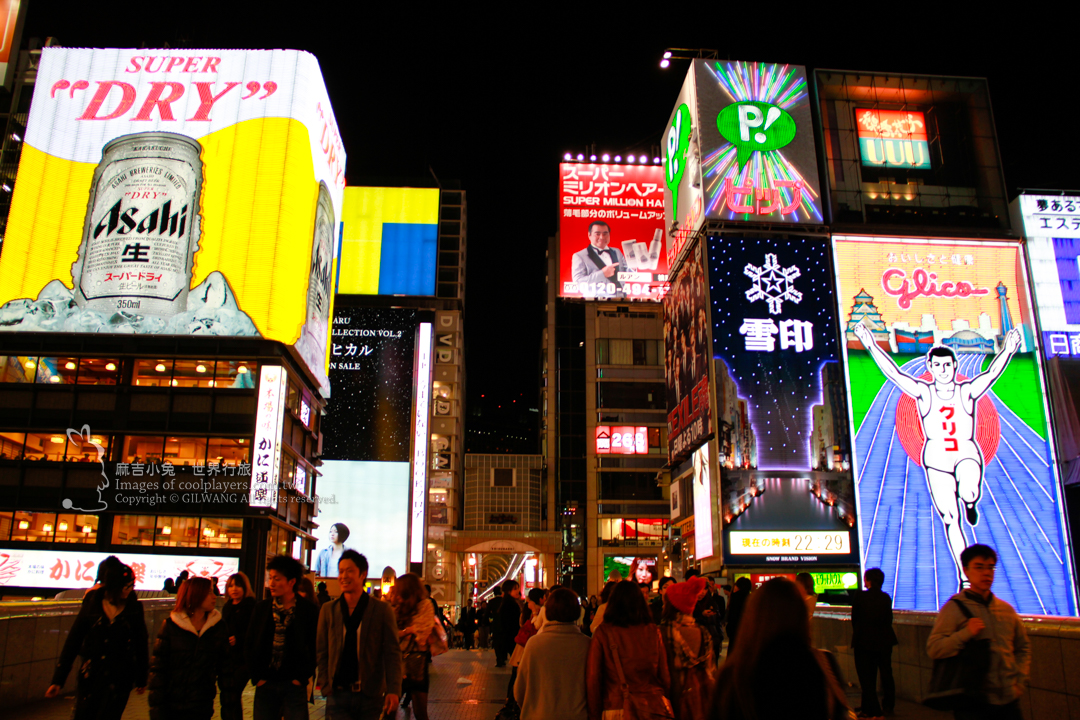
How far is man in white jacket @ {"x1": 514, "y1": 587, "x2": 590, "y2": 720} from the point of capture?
492 cm

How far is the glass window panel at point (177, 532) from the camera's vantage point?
112ft

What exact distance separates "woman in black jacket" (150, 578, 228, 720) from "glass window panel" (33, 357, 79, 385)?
114 feet

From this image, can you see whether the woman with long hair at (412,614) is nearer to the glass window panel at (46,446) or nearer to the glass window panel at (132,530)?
the glass window panel at (132,530)

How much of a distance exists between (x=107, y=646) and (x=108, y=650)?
0.10 ft

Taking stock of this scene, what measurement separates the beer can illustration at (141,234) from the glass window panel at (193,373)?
2.57m

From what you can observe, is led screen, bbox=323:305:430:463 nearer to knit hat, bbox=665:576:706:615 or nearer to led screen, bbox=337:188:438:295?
led screen, bbox=337:188:438:295

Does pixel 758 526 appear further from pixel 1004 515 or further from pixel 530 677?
pixel 530 677

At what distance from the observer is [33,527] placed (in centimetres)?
3388

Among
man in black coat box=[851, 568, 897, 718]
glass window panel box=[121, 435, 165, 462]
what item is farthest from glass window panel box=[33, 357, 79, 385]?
man in black coat box=[851, 568, 897, 718]

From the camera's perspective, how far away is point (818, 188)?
34812 mm

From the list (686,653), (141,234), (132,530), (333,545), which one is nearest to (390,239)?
(333,545)

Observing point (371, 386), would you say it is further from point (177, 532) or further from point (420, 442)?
point (177, 532)

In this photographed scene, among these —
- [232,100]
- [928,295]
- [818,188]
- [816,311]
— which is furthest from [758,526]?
[232,100]

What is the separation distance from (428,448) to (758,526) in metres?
30.5
